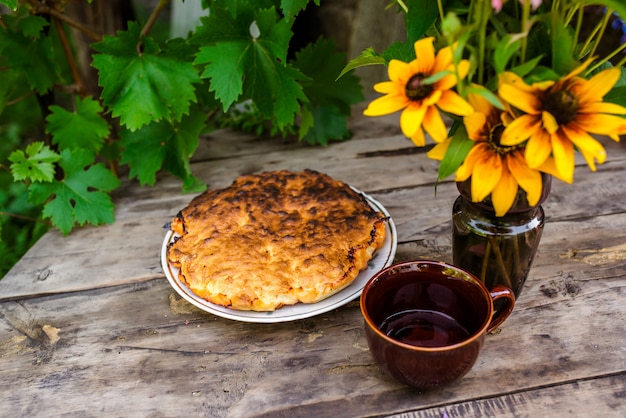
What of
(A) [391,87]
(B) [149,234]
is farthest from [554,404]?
(B) [149,234]

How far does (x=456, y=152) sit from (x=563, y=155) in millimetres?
131

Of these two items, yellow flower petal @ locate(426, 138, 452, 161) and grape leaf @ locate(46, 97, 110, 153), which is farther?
grape leaf @ locate(46, 97, 110, 153)

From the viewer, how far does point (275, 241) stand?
1068 mm

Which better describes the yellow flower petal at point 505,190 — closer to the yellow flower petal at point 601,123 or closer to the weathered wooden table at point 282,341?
the yellow flower petal at point 601,123

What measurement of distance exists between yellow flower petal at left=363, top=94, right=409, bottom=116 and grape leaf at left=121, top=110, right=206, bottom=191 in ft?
2.62

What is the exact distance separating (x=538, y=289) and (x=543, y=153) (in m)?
0.46

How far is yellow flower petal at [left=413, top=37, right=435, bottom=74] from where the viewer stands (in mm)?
711

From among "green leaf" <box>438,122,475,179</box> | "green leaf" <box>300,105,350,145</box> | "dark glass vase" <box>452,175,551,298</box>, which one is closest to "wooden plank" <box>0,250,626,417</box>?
"dark glass vase" <box>452,175,551,298</box>

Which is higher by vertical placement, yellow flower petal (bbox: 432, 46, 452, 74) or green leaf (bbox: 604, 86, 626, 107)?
yellow flower petal (bbox: 432, 46, 452, 74)

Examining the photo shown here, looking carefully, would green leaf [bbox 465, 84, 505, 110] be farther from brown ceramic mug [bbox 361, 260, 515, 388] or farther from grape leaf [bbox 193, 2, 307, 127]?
grape leaf [bbox 193, 2, 307, 127]

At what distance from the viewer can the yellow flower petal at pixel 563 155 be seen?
2.24 ft

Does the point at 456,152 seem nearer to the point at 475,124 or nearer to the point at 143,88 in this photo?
the point at 475,124

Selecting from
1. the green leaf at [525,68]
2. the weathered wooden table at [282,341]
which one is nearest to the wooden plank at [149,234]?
the weathered wooden table at [282,341]

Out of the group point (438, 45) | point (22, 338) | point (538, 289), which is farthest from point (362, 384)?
point (22, 338)
